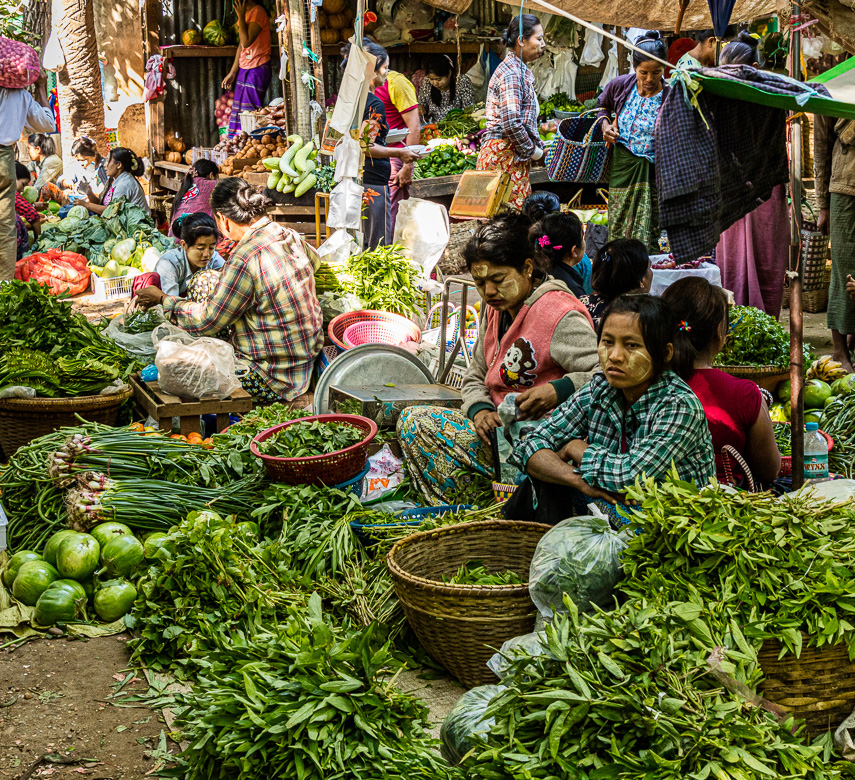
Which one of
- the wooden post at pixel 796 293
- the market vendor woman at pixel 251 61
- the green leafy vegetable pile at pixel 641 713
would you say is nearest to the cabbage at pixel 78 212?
the market vendor woman at pixel 251 61

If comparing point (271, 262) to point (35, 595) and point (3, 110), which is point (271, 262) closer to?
point (35, 595)

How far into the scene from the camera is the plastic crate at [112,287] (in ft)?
31.5

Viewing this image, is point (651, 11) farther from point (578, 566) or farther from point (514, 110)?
point (578, 566)

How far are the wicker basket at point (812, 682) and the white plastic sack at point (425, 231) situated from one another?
597 cm

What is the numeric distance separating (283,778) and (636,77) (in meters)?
5.37

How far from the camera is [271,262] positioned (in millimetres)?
5254

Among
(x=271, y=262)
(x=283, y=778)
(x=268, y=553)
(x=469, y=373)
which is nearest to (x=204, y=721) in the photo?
(x=283, y=778)

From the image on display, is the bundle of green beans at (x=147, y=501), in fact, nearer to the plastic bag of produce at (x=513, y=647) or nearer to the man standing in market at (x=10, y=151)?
the plastic bag of produce at (x=513, y=647)

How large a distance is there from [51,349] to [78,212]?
6.52m

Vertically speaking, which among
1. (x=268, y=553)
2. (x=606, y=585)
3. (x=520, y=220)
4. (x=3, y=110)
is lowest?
(x=268, y=553)

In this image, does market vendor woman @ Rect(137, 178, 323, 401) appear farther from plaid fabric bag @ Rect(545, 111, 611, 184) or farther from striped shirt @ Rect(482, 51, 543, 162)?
striped shirt @ Rect(482, 51, 543, 162)

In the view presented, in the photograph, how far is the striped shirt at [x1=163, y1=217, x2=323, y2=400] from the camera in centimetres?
521

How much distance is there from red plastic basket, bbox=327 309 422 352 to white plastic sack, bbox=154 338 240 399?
1.10 m

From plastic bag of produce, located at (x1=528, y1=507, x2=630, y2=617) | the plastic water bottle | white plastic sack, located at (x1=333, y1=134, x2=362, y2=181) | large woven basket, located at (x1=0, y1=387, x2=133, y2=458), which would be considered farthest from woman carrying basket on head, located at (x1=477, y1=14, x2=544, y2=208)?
plastic bag of produce, located at (x1=528, y1=507, x2=630, y2=617)
